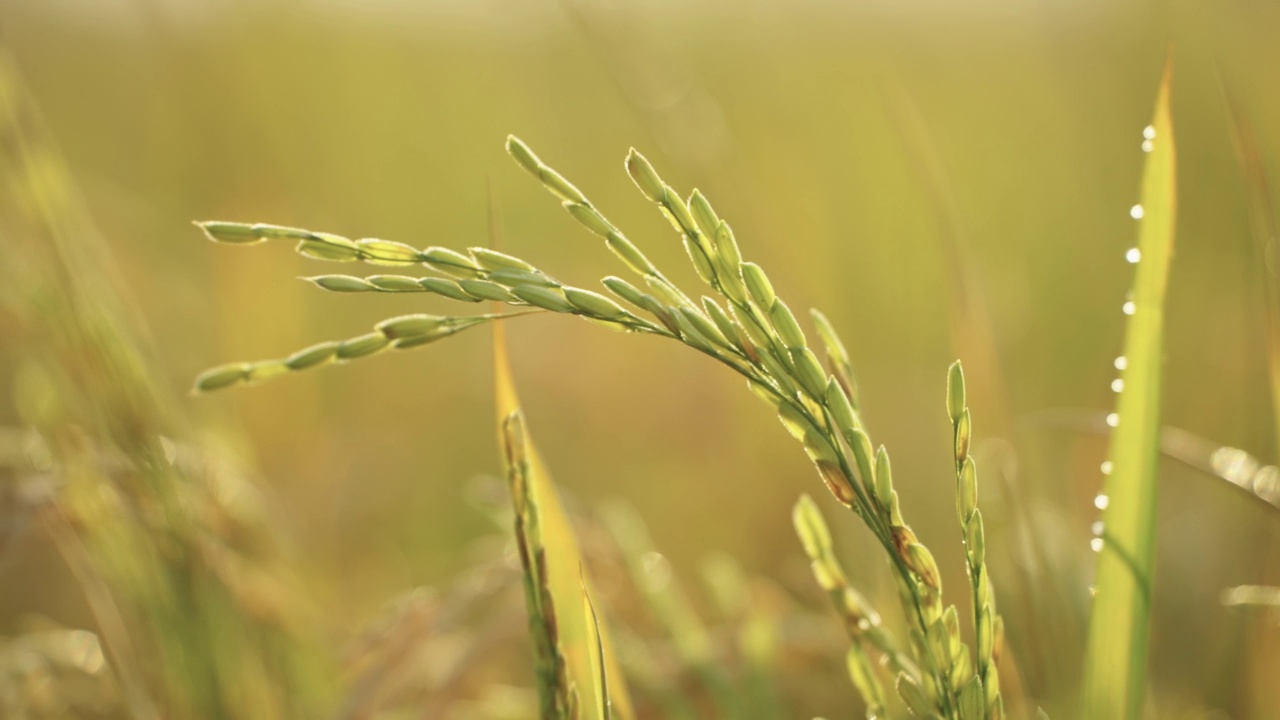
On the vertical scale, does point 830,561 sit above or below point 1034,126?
below

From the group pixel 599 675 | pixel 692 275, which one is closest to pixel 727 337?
pixel 599 675

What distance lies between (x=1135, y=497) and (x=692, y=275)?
2388mm

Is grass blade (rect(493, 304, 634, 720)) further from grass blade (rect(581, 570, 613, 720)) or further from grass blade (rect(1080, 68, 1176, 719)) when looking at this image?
grass blade (rect(1080, 68, 1176, 719))

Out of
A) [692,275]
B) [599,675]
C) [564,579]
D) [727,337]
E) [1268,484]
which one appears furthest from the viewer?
[692,275]

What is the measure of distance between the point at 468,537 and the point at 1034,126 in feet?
7.90

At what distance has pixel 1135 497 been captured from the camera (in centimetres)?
56

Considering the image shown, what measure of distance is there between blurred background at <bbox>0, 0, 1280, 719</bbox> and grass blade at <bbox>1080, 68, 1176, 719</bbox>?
152 mm

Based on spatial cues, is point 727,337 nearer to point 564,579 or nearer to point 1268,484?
point 564,579

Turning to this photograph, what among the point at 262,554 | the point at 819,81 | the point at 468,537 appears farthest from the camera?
the point at 819,81

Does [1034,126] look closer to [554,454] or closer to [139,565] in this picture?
[554,454]

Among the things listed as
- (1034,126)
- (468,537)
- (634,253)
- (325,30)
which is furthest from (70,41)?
(634,253)

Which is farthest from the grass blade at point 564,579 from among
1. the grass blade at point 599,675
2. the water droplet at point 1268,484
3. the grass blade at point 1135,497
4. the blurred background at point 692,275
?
the water droplet at point 1268,484

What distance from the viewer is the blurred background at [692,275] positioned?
1.04m

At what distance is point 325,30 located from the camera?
3770 mm
